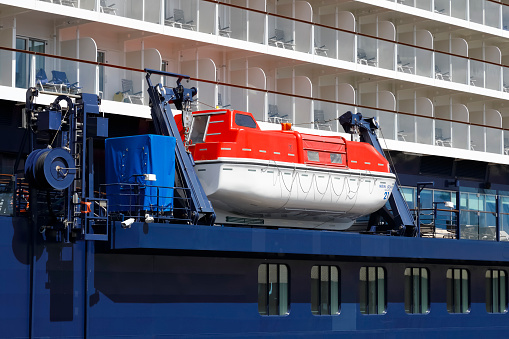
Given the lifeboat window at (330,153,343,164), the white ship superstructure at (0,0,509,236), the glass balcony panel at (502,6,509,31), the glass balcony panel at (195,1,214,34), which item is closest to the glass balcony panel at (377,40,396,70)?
the white ship superstructure at (0,0,509,236)

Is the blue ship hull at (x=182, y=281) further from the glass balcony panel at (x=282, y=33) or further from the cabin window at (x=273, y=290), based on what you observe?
the glass balcony panel at (x=282, y=33)

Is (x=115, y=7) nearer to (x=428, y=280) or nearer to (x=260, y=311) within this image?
(x=260, y=311)

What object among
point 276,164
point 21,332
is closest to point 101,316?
point 21,332

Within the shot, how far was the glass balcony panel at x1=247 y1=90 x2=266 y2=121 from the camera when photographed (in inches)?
1013

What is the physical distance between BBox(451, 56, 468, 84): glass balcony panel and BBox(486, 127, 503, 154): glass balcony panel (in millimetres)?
1775

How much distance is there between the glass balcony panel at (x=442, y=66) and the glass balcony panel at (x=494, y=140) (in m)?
2.09

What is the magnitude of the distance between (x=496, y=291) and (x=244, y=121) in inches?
373

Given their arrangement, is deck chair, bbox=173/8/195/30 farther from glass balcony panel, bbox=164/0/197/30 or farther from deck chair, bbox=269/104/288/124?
deck chair, bbox=269/104/288/124

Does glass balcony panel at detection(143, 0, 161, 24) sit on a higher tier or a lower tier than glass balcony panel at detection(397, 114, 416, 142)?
higher

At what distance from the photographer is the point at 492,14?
3384cm

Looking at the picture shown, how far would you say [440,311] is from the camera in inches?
990

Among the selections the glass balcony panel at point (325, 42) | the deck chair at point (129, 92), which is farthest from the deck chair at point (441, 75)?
the deck chair at point (129, 92)

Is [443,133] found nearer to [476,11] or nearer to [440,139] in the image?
[440,139]

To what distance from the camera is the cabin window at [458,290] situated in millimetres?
25656
